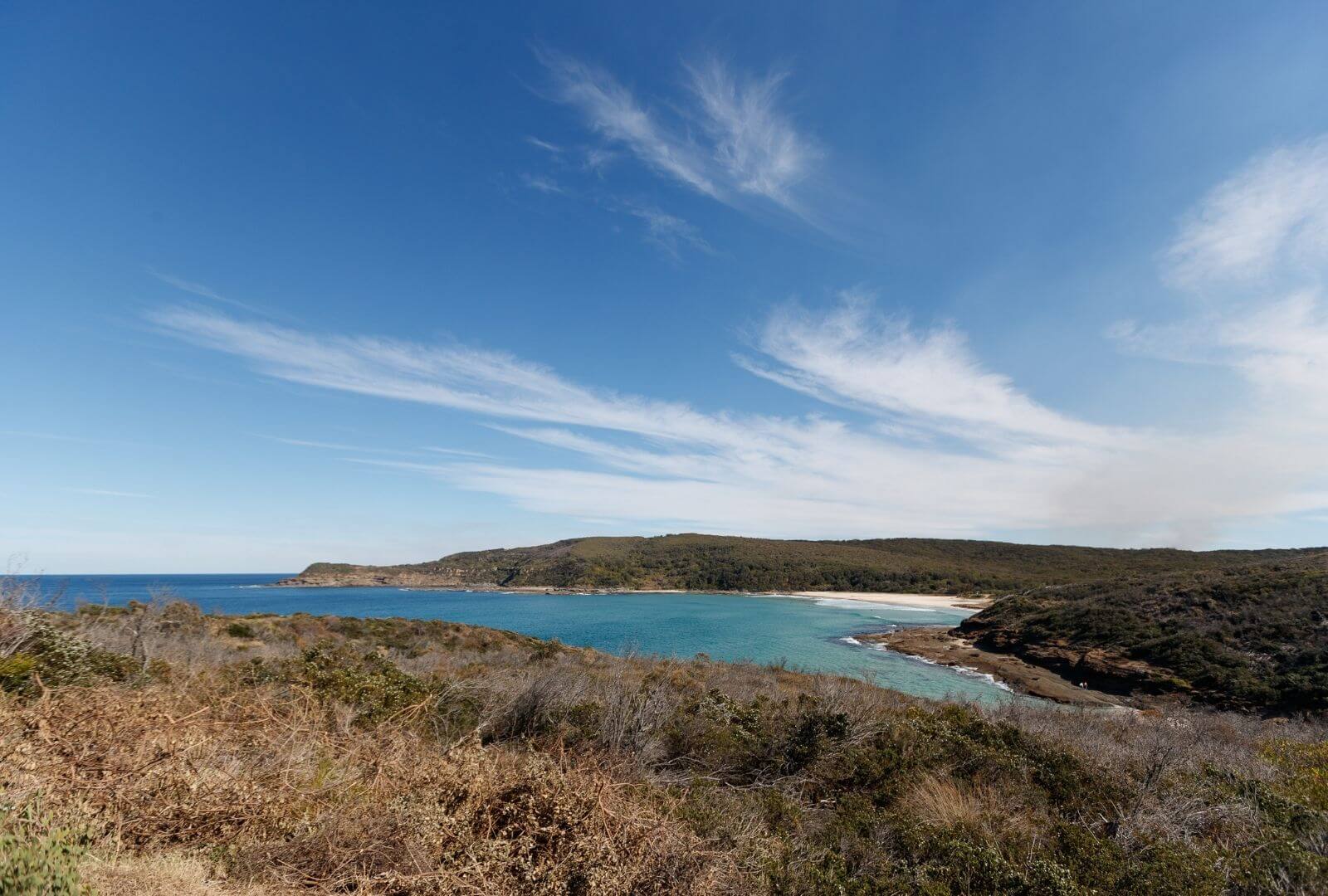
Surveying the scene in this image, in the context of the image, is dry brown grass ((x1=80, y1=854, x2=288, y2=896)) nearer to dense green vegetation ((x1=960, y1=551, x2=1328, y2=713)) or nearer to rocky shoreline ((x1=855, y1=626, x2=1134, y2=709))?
rocky shoreline ((x1=855, y1=626, x2=1134, y2=709))

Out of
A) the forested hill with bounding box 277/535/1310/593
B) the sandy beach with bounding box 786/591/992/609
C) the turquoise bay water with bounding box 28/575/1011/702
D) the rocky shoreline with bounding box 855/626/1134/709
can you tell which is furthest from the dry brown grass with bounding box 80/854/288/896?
the forested hill with bounding box 277/535/1310/593

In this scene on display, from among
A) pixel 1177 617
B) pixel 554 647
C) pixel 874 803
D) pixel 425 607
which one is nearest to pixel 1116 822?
pixel 874 803

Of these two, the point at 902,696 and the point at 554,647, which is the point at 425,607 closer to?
the point at 554,647

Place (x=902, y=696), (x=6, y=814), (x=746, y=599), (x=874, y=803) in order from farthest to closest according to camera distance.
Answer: (x=746, y=599)
(x=902, y=696)
(x=874, y=803)
(x=6, y=814)

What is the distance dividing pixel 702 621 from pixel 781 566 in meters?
54.3

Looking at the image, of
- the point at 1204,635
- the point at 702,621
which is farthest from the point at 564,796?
the point at 702,621

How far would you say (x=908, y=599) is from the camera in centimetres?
7788

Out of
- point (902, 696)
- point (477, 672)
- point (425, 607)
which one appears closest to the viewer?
point (477, 672)

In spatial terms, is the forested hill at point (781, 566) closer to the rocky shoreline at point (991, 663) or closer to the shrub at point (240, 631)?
the rocky shoreline at point (991, 663)

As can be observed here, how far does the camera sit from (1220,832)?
5996 mm

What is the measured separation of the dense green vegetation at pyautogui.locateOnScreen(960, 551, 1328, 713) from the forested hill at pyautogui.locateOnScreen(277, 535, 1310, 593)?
1429 inches

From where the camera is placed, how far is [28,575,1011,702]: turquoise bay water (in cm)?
2695

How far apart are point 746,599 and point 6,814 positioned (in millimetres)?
82625

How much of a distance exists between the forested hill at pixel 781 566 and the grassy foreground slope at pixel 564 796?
74129 millimetres
